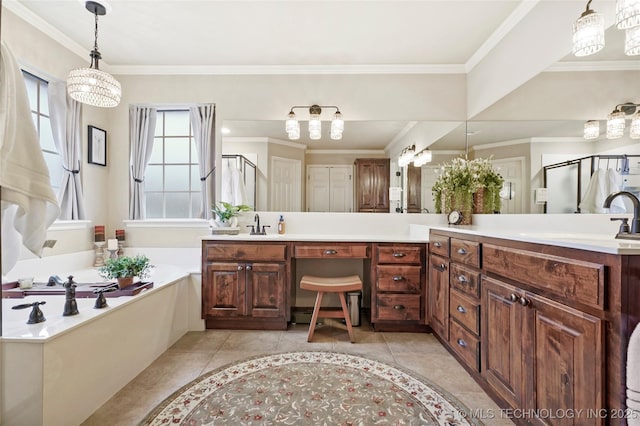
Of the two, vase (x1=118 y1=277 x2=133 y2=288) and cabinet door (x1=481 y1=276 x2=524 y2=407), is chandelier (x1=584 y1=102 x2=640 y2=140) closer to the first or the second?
cabinet door (x1=481 y1=276 x2=524 y2=407)

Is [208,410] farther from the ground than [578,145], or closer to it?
closer to it

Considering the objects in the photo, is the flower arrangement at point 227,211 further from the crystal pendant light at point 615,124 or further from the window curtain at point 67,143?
the crystal pendant light at point 615,124

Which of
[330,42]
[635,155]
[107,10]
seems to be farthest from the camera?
[330,42]

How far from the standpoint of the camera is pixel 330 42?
2484 mm

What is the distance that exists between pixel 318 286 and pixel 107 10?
2.63 m

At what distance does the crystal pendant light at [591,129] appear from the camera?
1.60m

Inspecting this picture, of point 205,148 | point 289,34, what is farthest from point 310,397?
point 289,34

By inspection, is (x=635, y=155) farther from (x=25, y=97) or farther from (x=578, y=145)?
(x=25, y=97)

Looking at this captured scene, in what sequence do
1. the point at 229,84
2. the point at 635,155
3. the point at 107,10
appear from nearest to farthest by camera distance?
the point at 635,155
the point at 107,10
the point at 229,84

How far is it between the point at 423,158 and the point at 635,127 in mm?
1594

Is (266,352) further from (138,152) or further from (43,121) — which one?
(43,121)

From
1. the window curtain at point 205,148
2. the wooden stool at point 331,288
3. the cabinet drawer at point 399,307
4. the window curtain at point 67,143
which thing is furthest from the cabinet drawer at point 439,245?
the window curtain at point 67,143

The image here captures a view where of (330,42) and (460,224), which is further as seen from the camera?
(460,224)

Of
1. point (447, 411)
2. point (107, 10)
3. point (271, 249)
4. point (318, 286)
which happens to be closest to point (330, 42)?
point (107, 10)
